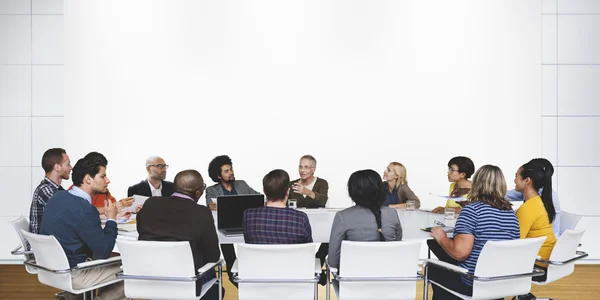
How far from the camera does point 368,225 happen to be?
3.23m

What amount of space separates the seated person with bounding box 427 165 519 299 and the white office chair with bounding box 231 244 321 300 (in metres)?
0.93

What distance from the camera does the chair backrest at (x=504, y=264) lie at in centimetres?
302

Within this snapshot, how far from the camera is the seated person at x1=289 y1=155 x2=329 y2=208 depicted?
5.24 meters

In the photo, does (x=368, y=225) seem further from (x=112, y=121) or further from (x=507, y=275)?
(x=112, y=121)

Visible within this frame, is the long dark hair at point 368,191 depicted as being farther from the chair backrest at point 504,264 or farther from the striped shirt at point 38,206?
the striped shirt at point 38,206

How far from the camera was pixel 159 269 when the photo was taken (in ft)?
9.95

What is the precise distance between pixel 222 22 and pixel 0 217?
377 cm

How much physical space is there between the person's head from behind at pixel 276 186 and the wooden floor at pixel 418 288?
190 centimetres

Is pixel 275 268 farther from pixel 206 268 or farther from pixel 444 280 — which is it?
pixel 444 280

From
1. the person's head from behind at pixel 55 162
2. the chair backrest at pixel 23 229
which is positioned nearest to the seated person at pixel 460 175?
the person's head from behind at pixel 55 162

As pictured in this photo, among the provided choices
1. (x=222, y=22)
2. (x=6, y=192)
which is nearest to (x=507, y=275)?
(x=222, y=22)

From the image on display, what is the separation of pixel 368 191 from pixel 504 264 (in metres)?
0.92

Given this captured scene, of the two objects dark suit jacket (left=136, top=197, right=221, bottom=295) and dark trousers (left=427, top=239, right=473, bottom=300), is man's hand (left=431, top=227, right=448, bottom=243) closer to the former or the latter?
dark trousers (left=427, top=239, right=473, bottom=300)

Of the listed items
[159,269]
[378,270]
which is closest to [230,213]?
[159,269]
